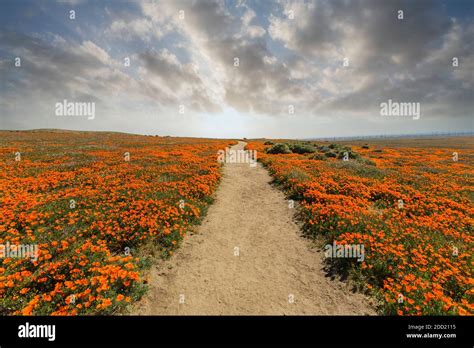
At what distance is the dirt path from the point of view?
545 cm

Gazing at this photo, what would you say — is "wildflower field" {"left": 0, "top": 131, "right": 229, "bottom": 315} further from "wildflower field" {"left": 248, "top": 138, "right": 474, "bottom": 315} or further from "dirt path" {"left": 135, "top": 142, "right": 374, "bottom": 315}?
"wildflower field" {"left": 248, "top": 138, "right": 474, "bottom": 315}

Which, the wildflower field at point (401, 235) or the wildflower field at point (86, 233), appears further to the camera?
the wildflower field at point (401, 235)

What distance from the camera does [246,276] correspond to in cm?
668

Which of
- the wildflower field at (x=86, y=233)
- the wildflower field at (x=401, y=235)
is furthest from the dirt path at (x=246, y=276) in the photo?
the wildflower field at (x=401, y=235)

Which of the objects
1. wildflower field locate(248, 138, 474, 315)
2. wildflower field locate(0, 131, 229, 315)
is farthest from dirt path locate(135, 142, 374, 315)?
wildflower field locate(248, 138, 474, 315)

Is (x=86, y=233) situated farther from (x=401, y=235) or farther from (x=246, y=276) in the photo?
(x=401, y=235)

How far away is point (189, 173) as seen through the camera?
1719 centimetres

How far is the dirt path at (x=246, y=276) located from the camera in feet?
17.9

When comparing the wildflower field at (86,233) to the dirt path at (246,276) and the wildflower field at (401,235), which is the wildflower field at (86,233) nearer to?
the dirt path at (246,276)

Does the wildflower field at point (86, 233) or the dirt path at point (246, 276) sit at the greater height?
the wildflower field at point (86, 233)
